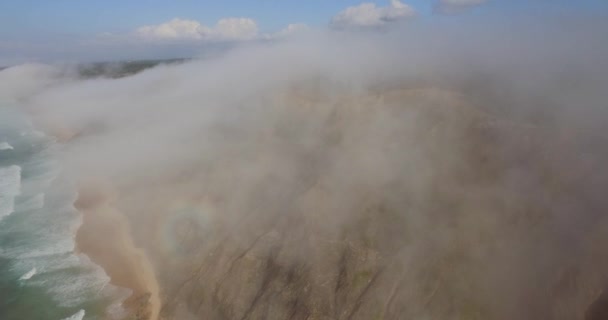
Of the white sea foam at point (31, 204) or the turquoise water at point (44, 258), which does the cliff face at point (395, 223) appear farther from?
the white sea foam at point (31, 204)

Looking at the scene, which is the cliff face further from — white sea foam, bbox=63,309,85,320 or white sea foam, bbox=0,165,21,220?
white sea foam, bbox=0,165,21,220

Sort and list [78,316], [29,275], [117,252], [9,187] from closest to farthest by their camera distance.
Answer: [78,316] < [29,275] < [117,252] < [9,187]

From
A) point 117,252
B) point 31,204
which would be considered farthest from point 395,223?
point 31,204

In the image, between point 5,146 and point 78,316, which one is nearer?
point 78,316

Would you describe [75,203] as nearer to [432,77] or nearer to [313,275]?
[313,275]

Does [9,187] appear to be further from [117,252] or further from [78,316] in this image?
[78,316]

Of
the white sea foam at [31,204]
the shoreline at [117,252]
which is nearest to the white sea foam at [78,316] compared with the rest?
the shoreline at [117,252]

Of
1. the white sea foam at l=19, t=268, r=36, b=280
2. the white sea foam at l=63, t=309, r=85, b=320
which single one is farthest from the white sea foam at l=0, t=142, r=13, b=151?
the white sea foam at l=63, t=309, r=85, b=320
